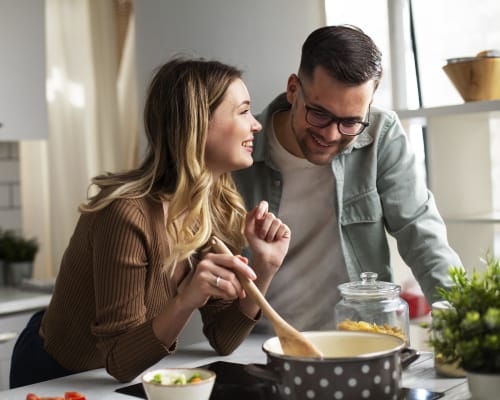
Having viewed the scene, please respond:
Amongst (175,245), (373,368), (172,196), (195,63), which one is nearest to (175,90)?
(195,63)

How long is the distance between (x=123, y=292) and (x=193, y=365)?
9.0 inches

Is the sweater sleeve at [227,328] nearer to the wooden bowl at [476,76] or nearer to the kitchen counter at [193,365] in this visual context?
the kitchen counter at [193,365]

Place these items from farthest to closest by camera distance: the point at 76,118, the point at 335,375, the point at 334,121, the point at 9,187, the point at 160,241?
the point at 76,118 < the point at 9,187 < the point at 334,121 < the point at 160,241 < the point at 335,375

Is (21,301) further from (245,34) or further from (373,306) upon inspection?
(373,306)

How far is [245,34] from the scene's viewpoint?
260 centimetres

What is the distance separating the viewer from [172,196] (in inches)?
69.4

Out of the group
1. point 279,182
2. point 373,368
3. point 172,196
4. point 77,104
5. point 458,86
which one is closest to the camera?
point 373,368

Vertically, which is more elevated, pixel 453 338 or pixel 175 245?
pixel 175 245

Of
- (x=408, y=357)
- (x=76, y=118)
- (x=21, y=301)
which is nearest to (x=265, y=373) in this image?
(x=408, y=357)

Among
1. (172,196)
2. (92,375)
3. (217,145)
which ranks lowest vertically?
(92,375)

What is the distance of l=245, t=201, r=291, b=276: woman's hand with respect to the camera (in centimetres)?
168

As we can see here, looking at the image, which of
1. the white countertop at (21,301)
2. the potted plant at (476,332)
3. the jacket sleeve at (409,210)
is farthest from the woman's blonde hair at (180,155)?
the white countertop at (21,301)

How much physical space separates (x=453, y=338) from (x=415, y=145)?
1.66 m

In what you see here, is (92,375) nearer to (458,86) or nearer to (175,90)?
(175,90)
